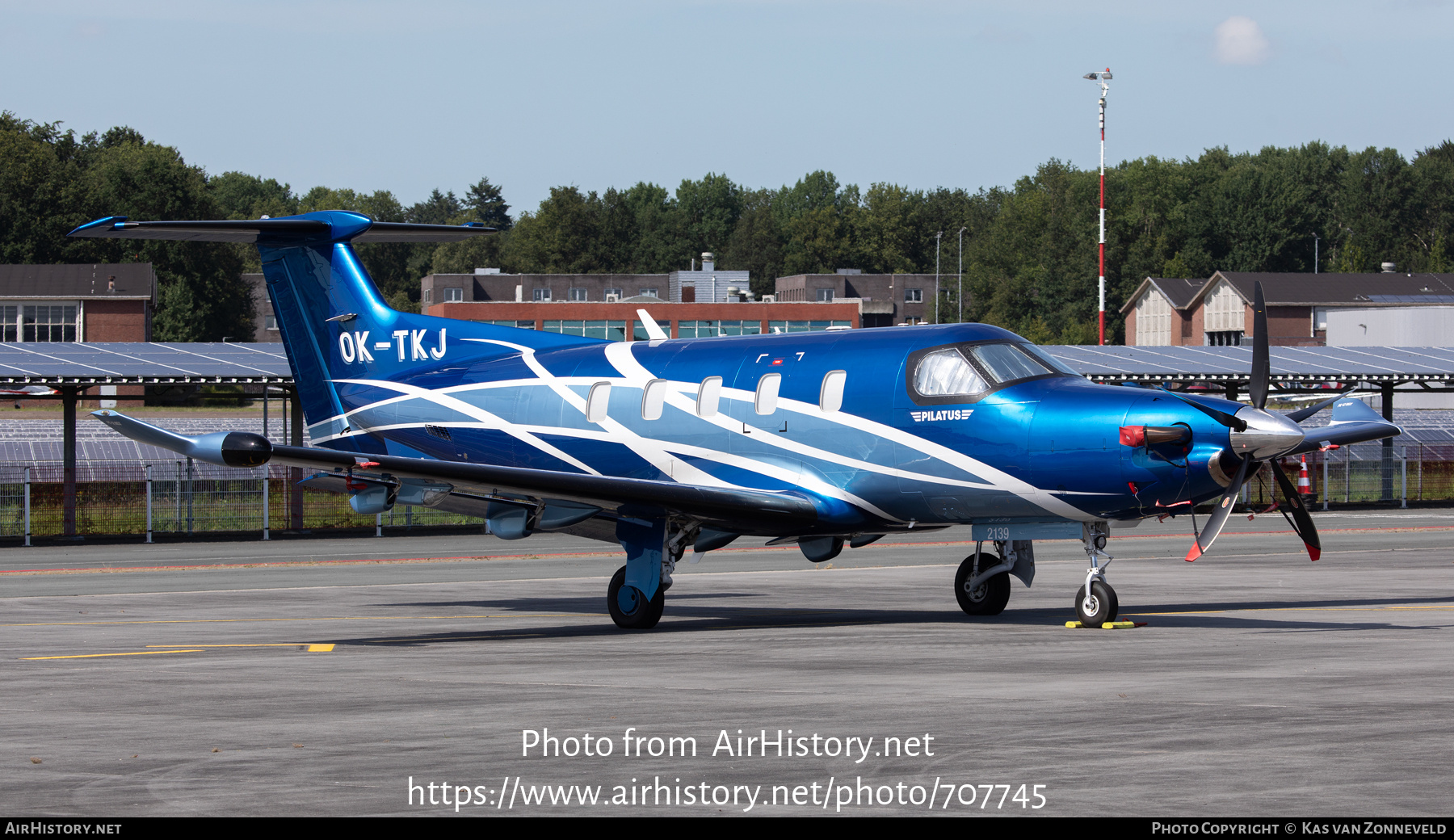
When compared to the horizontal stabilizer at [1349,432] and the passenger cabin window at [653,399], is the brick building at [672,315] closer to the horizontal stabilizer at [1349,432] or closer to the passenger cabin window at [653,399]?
the passenger cabin window at [653,399]

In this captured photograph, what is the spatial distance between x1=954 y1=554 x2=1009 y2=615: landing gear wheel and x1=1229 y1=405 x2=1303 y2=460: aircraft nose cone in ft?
13.4

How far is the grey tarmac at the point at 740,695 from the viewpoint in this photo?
850 centimetres

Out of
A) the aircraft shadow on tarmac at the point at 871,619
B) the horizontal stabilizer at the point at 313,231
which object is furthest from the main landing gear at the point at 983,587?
the horizontal stabilizer at the point at 313,231

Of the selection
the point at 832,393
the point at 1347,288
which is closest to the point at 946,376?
A: the point at 832,393

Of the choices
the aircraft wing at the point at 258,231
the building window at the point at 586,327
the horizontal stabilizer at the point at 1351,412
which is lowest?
the horizontal stabilizer at the point at 1351,412

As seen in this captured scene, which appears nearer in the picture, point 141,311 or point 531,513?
point 531,513

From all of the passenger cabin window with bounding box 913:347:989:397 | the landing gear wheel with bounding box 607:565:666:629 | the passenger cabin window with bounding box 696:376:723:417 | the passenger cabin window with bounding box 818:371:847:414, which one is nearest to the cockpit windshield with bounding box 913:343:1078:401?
the passenger cabin window with bounding box 913:347:989:397

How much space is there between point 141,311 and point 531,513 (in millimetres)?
93357

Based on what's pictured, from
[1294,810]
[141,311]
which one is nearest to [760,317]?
[141,311]

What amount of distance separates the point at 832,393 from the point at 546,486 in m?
3.70

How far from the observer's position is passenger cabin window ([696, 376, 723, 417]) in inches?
756

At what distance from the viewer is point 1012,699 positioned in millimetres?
11805

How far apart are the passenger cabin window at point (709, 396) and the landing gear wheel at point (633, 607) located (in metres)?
2.24
